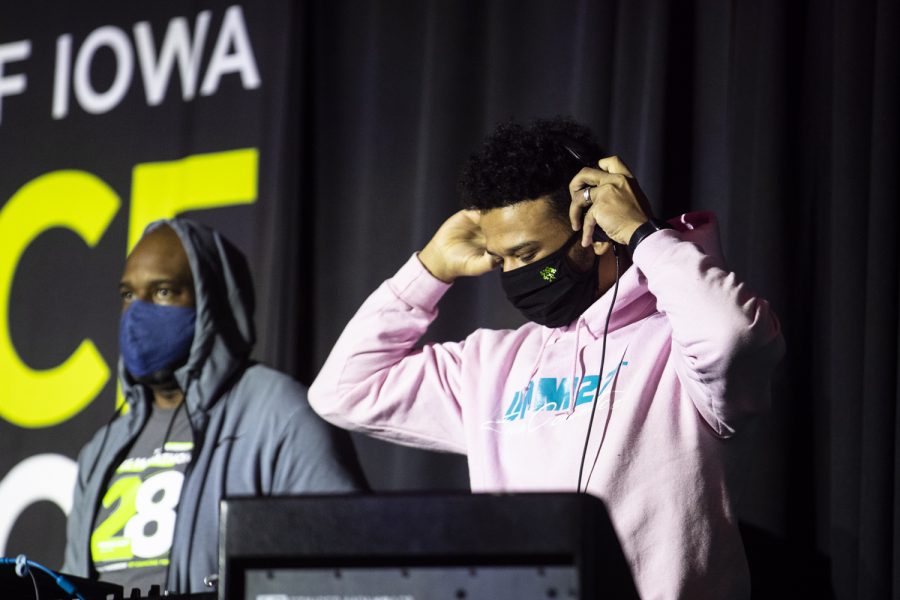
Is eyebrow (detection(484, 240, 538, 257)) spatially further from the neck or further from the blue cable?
the blue cable

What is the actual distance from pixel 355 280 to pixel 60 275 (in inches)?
39.7

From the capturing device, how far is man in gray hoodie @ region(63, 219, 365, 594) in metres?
2.53

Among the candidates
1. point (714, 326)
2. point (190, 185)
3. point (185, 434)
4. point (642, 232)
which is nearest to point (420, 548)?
point (714, 326)

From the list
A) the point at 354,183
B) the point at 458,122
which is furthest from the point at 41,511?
the point at 458,122

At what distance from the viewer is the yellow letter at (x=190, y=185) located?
9.55 ft

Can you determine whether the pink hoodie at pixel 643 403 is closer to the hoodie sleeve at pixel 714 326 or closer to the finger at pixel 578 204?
the hoodie sleeve at pixel 714 326

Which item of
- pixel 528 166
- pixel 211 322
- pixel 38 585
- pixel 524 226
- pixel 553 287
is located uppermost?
pixel 528 166

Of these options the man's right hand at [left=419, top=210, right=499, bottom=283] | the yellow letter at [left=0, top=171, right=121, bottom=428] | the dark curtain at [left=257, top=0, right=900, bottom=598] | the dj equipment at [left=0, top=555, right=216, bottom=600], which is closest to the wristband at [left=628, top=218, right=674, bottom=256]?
the man's right hand at [left=419, top=210, right=499, bottom=283]

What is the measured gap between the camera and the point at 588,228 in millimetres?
1684

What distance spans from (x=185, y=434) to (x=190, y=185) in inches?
29.0

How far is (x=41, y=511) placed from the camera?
9.82ft

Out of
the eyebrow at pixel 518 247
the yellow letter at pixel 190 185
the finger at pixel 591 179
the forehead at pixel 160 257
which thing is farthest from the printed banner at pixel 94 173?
the finger at pixel 591 179

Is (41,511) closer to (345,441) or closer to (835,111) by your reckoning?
(345,441)

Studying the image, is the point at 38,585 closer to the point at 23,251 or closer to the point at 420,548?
the point at 420,548
